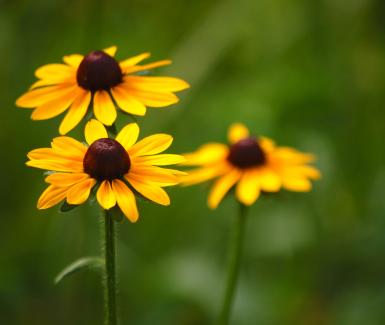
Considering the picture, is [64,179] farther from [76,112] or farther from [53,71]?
[53,71]

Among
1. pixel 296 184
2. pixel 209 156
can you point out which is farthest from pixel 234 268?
→ pixel 209 156

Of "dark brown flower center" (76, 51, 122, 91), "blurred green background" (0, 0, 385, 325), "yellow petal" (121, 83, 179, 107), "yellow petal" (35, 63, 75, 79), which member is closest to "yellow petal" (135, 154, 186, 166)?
"yellow petal" (121, 83, 179, 107)

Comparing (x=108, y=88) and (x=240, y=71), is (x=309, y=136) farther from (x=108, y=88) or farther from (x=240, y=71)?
(x=108, y=88)

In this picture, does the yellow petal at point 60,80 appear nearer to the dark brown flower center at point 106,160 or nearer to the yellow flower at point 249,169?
the dark brown flower center at point 106,160

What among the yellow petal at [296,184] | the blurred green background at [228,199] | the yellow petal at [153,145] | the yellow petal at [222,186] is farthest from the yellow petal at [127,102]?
the blurred green background at [228,199]

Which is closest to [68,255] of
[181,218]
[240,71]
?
[181,218]
